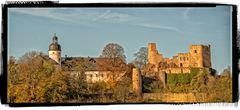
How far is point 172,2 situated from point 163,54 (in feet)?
0.73

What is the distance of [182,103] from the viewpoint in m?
3.65

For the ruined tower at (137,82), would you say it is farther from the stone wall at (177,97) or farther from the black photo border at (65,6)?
the black photo border at (65,6)

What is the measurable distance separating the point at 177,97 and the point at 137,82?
18 centimetres

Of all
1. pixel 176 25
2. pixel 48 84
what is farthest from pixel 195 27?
pixel 48 84

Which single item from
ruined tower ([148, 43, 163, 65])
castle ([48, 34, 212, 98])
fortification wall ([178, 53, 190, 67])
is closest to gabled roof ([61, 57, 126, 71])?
castle ([48, 34, 212, 98])

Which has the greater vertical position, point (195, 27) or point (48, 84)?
point (195, 27)

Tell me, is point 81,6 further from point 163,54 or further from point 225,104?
point 225,104

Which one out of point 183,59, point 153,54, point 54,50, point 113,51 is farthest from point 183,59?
point 54,50

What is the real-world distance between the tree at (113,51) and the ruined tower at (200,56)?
291 mm

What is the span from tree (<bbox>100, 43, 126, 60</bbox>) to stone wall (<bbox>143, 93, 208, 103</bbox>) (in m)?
0.20

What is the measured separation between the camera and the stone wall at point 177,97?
144 inches

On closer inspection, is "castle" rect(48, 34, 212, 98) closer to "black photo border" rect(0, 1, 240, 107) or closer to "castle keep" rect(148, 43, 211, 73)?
"castle keep" rect(148, 43, 211, 73)

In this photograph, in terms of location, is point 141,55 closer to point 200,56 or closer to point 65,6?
point 200,56

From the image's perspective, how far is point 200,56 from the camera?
3.65 m
